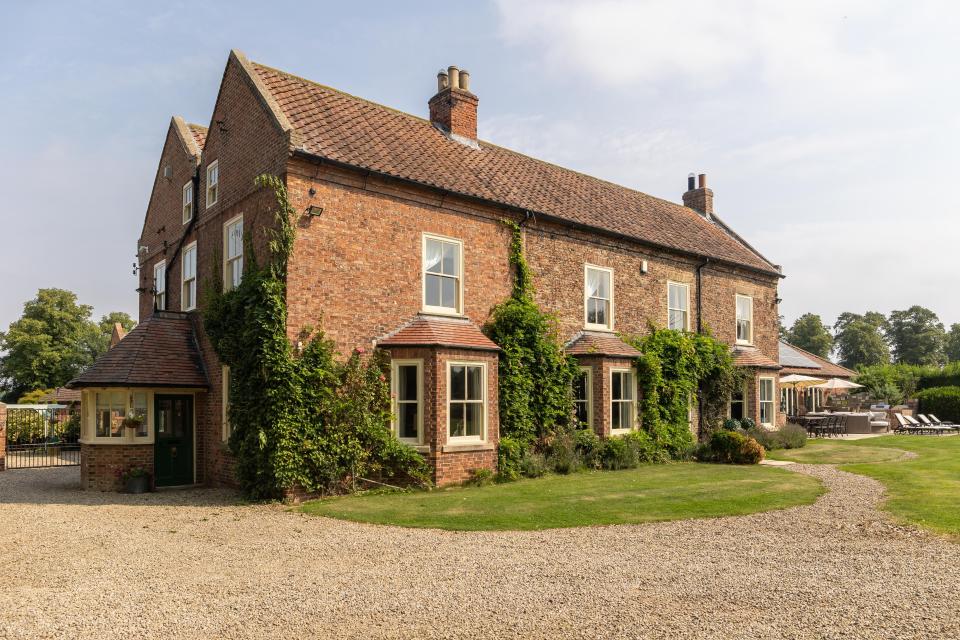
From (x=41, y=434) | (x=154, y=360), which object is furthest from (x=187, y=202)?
(x=41, y=434)

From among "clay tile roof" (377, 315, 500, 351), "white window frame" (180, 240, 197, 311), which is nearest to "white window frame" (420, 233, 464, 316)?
"clay tile roof" (377, 315, 500, 351)

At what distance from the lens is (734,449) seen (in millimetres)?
19344

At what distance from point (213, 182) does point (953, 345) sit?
10245cm

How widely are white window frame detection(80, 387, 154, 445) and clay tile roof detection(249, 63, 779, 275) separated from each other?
707 cm

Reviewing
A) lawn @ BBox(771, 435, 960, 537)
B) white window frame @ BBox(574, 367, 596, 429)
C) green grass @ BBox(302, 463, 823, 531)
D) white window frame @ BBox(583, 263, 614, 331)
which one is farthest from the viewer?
white window frame @ BBox(583, 263, 614, 331)

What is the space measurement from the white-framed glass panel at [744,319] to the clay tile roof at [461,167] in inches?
51.6

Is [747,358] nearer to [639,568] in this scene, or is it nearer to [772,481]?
[772,481]

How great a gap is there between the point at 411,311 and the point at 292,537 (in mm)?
6696

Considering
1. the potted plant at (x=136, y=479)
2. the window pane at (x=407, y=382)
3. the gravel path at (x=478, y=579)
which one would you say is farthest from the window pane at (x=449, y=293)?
the potted plant at (x=136, y=479)

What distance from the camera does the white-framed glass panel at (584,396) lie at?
1869 cm

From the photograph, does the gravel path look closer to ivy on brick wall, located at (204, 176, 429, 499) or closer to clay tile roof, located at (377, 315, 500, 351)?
ivy on brick wall, located at (204, 176, 429, 499)

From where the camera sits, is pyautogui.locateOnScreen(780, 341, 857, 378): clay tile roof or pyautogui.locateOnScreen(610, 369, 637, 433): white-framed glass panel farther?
pyautogui.locateOnScreen(780, 341, 857, 378): clay tile roof

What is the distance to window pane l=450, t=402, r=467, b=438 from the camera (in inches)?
607

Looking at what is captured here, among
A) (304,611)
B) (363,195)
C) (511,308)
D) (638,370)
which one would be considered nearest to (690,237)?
(638,370)
